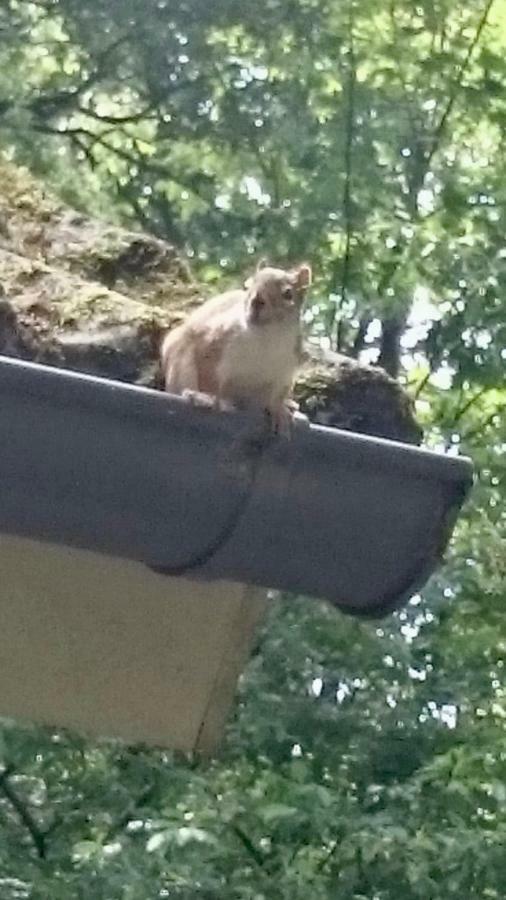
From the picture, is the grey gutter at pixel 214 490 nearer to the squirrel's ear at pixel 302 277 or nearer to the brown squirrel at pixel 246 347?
the brown squirrel at pixel 246 347

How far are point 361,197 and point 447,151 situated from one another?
48 cm

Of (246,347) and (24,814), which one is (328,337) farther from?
(246,347)

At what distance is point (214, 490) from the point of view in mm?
1378

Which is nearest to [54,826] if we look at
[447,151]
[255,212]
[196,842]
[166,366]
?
[196,842]

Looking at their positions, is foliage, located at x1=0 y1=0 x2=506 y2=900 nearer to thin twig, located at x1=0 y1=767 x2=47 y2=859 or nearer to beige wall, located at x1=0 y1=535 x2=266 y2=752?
thin twig, located at x1=0 y1=767 x2=47 y2=859

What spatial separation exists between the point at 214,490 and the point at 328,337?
395 cm

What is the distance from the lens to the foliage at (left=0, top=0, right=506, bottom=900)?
4285 mm

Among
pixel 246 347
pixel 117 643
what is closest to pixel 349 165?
pixel 246 347

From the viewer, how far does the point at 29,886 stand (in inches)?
170

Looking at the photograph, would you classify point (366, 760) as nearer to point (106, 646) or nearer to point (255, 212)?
point (255, 212)

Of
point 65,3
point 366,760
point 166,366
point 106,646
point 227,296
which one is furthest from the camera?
point 65,3

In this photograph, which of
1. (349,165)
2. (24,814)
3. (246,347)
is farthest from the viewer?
(24,814)

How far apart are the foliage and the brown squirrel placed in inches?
93.3

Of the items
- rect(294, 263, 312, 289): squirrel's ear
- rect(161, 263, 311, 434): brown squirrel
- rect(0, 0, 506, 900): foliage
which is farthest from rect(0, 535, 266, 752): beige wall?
rect(0, 0, 506, 900): foliage
